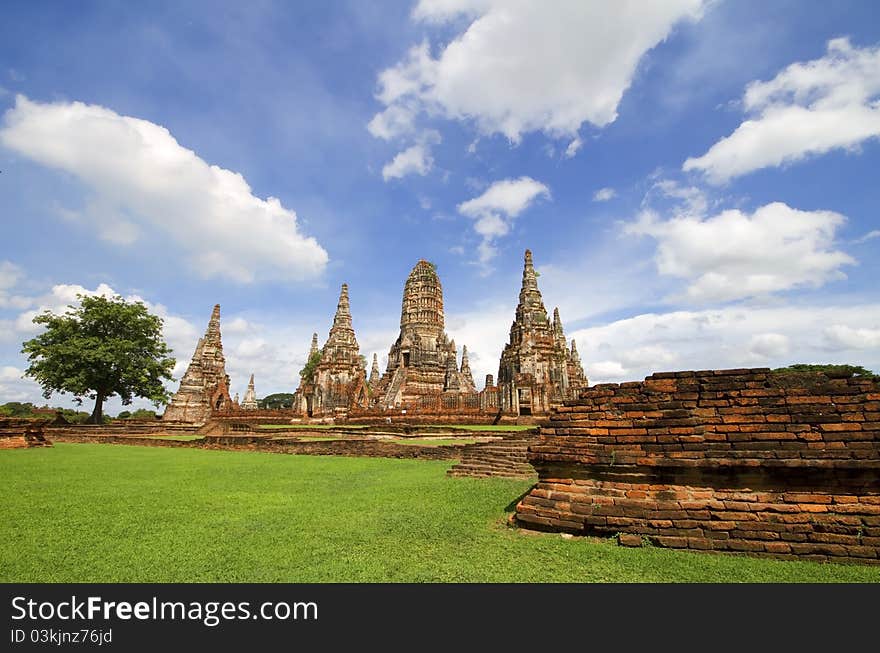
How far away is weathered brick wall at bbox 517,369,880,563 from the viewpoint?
154 inches

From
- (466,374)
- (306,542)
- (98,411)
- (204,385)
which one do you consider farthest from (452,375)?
(306,542)

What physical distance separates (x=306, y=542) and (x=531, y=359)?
91.4ft

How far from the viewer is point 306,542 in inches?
167

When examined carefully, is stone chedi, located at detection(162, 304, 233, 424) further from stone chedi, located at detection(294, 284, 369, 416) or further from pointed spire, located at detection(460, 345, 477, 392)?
pointed spire, located at detection(460, 345, 477, 392)

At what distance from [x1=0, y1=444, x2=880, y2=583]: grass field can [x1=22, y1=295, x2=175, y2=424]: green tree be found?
2820cm

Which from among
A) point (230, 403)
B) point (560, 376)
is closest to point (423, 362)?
point (560, 376)

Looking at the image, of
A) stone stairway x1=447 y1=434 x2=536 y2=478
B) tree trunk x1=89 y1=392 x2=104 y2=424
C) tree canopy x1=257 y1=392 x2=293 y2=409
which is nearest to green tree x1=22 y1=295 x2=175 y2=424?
tree trunk x1=89 y1=392 x2=104 y2=424

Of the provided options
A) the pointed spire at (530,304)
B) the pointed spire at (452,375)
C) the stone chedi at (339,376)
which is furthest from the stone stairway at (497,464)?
the pointed spire at (452,375)

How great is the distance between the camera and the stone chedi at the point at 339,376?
31.1m

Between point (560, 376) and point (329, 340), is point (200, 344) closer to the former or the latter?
point (329, 340)

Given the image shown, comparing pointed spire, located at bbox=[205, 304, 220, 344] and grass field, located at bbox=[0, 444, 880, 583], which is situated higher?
pointed spire, located at bbox=[205, 304, 220, 344]
